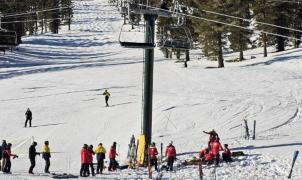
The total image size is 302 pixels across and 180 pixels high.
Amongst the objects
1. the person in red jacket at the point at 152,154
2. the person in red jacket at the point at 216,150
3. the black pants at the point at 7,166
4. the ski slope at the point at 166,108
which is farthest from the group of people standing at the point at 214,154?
the black pants at the point at 7,166

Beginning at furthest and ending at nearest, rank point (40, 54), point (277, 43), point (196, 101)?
point (40, 54) → point (277, 43) → point (196, 101)

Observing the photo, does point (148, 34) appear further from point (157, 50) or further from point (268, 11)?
point (157, 50)

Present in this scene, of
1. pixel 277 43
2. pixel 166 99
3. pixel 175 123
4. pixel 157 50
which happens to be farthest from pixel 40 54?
pixel 175 123

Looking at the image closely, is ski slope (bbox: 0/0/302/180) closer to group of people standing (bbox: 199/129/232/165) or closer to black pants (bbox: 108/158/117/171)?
group of people standing (bbox: 199/129/232/165)

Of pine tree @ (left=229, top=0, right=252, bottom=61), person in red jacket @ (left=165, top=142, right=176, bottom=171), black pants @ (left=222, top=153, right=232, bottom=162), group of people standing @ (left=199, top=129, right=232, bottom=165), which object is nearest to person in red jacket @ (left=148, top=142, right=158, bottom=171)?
person in red jacket @ (left=165, top=142, right=176, bottom=171)

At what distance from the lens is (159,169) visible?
2320cm

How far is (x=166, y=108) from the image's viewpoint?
3822 centimetres

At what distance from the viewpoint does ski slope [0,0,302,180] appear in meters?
25.6

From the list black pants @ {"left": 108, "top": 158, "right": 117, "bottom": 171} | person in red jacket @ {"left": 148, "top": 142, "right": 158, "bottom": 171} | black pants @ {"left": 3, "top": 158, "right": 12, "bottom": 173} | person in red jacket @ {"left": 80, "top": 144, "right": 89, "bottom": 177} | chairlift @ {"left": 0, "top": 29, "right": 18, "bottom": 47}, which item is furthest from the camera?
black pants @ {"left": 108, "top": 158, "right": 117, "bottom": 171}

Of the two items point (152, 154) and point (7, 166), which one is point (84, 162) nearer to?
point (152, 154)

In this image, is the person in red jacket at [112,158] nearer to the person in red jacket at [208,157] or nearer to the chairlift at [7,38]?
the person in red jacket at [208,157]

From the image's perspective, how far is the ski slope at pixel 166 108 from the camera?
1007 inches

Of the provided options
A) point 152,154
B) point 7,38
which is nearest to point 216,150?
point 152,154

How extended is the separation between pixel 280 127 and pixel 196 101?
29.7 feet
